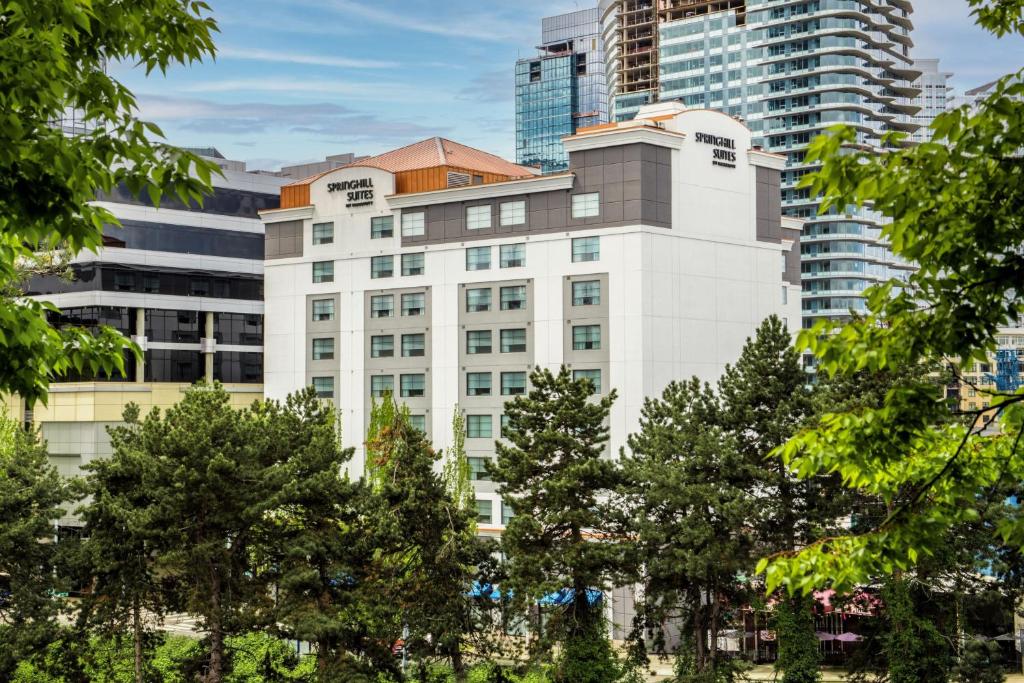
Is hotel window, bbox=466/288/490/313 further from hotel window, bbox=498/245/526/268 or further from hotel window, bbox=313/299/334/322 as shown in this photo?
hotel window, bbox=313/299/334/322

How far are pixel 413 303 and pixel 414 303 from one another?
7 centimetres

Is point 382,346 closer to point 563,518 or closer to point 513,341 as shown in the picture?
point 513,341

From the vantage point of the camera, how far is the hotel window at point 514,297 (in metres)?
79.6

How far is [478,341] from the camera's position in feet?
266

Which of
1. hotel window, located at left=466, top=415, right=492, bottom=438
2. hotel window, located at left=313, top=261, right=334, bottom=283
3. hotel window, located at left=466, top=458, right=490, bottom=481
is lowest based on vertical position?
hotel window, located at left=466, top=458, right=490, bottom=481

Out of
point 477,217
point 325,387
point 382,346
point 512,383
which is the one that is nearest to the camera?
point 512,383

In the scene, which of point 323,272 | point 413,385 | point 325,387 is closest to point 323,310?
point 323,272

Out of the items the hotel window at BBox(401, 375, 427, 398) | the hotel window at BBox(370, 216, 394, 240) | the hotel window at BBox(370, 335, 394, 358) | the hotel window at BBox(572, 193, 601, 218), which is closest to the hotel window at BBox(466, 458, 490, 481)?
the hotel window at BBox(401, 375, 427, 398)

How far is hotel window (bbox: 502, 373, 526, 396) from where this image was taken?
78.8 metres

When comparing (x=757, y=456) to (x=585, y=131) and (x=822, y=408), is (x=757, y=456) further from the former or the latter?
(x=585, y=131)

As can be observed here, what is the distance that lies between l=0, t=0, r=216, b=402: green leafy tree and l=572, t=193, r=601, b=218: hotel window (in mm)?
65429

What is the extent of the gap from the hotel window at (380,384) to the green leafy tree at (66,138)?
7209 centimetres

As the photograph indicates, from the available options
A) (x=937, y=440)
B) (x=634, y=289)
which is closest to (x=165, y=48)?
(x=937, y=440)

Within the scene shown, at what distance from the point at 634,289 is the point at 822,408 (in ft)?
102
